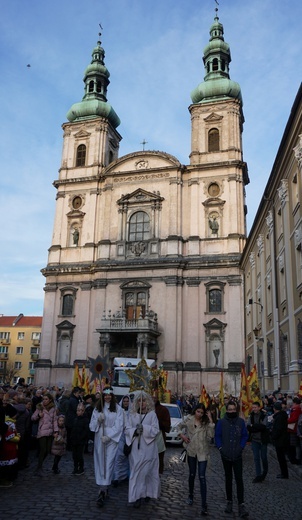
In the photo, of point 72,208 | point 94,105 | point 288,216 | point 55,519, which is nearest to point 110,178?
point 72,208

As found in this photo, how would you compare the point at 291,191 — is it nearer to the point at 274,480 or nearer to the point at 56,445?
the point at 274,480

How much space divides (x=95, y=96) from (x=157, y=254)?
68.5ft

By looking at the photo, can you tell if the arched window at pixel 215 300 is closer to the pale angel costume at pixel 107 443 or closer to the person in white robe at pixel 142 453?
the pale angel costume at pixel 107 443

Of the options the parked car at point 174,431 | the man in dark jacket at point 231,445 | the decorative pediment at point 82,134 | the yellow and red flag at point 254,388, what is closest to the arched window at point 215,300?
the decorative pediment at point 82,134

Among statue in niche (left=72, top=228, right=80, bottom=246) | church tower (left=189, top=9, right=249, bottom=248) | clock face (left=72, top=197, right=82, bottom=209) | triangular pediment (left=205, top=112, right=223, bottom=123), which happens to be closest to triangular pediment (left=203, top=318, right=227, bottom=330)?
church tower (left=189, top=9, right=249, bottom=248)

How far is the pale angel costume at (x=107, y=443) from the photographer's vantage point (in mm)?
8266

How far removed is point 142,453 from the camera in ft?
26.3

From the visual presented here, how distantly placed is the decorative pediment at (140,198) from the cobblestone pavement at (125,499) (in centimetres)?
3290

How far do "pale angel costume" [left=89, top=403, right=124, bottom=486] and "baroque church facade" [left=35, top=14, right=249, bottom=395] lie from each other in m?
27.8

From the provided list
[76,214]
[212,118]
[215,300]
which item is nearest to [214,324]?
[215,300]

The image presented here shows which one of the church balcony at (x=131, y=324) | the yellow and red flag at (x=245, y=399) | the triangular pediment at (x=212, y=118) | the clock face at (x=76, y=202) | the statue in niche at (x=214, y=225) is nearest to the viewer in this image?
the yellow and red flag at (x=245, y=399)

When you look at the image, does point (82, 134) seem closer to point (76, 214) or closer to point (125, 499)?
point (76, 214)

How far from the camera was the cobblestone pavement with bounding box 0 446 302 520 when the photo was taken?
7.31m

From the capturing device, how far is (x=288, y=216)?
21047 mm
